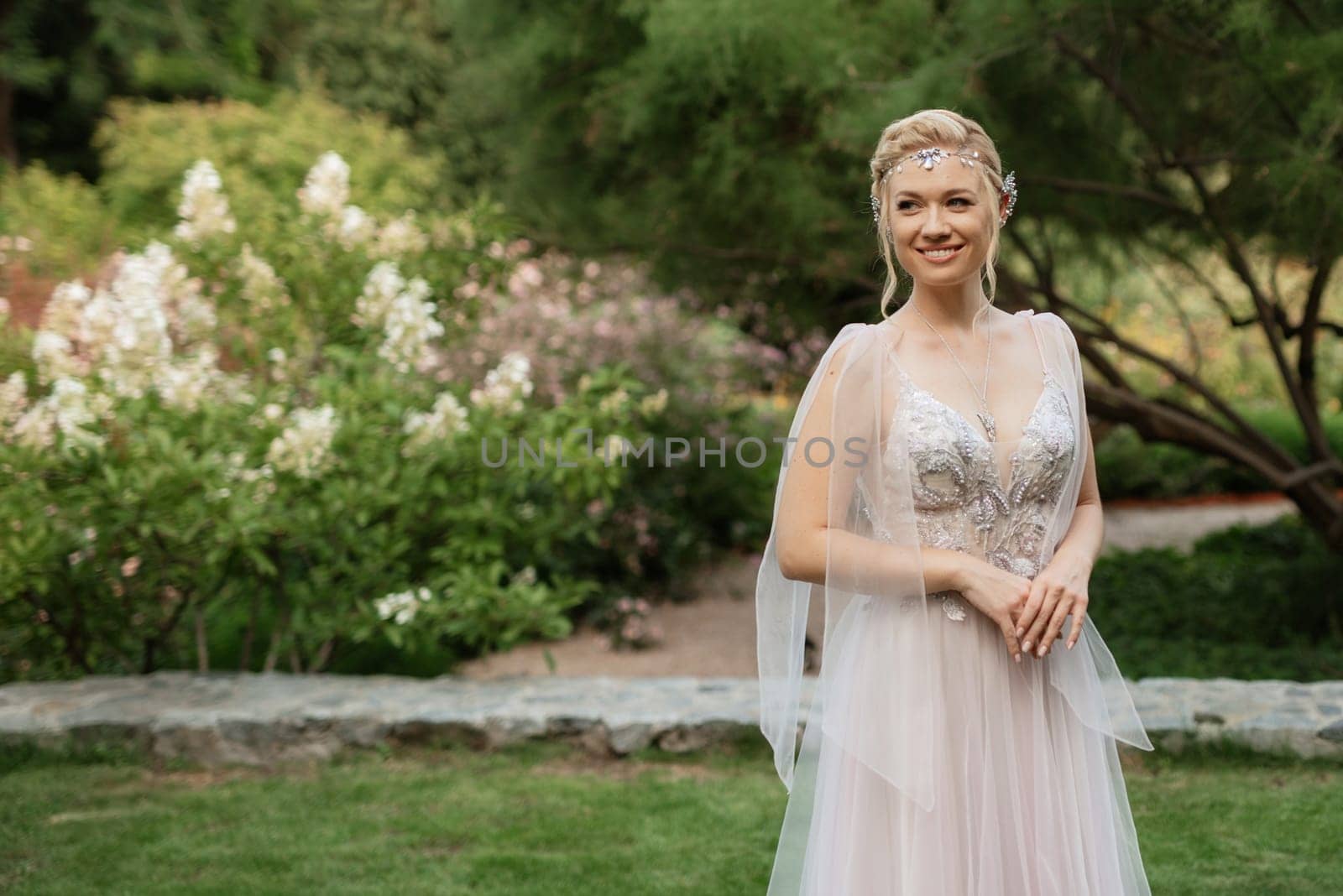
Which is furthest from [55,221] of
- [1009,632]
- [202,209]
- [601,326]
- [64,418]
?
[1009,632]

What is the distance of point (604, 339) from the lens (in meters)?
8.37

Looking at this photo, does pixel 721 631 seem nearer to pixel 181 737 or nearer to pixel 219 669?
pixel 219 669

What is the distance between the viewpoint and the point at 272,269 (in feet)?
18.8

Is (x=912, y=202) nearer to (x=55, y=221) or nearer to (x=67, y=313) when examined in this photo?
(x=67, y=313)

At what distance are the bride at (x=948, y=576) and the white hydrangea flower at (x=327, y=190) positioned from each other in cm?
393

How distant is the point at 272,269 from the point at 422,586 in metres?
1.58

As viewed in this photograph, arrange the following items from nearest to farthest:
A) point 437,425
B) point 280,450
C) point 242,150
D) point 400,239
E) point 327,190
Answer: point 280,450 < point 437,425 < point 327,190 < point 400,239 < point 242,150

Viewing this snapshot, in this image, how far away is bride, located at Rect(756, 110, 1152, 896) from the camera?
81.7 inches

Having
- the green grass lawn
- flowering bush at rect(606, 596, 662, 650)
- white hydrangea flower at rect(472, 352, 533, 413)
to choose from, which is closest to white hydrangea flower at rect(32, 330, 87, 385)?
the green grass lawn

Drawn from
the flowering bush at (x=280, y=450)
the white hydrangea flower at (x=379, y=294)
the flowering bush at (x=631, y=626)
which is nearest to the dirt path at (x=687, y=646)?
the flowering bush at (x=631, y=626)

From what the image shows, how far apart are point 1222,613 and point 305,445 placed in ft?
17.3

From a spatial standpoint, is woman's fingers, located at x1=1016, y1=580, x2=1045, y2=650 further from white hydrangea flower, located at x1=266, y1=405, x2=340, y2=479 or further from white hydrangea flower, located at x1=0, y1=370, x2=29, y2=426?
white hydrangea flower, located at x1=0, y1=370, x2=29, y2=426

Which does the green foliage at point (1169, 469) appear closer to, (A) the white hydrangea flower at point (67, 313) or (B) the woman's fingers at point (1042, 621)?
(A) the white hydrangea flower at point (67, 313)

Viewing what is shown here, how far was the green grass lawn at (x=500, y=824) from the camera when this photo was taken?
3623 mm
